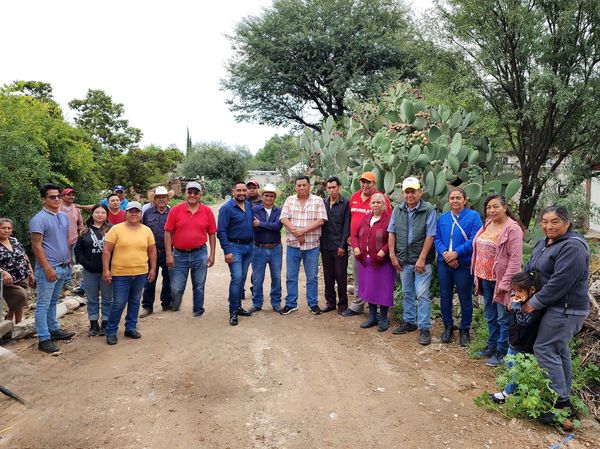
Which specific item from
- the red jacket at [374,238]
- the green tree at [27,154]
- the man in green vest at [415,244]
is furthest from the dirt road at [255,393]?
the green tree at [27,154]

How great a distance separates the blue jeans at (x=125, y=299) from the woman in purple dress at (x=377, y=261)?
2.48m

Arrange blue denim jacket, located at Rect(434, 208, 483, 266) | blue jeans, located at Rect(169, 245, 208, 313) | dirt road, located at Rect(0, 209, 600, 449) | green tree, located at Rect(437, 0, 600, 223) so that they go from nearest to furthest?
1. dirt road, located at Rect(0, 209, 600, 449)
2. blue denim jacket, located at Rect(434, 208, 483, 266)
3. blue jeans, located at Rect(169, 245, 208, 313)
4. green tree, located at Rect(437, 0, 600, 223)

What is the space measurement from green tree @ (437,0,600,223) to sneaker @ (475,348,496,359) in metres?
4.34

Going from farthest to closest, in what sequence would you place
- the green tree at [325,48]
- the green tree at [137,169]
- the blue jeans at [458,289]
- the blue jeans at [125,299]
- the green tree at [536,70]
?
the green tree at [325,48], the green tree at [137,169], the green tree at [536,70], the blue jeans at [125,299], the blue jeans at [458,289]

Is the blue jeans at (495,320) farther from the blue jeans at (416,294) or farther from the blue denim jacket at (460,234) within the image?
the blue jeans at (416,294)

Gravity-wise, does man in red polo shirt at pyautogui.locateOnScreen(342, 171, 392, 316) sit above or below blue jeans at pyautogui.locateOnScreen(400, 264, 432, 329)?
above

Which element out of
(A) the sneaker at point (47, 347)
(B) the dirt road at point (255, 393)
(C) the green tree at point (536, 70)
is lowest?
(B) the dirt road at point (255, 393)

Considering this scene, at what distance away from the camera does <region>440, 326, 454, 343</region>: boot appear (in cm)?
515

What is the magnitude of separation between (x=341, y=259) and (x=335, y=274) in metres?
0.22

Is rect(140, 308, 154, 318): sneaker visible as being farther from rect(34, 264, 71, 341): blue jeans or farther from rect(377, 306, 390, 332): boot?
rect(377, 306, 390, 332): boot

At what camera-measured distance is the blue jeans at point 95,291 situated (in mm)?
5350

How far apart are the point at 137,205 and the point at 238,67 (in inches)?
786

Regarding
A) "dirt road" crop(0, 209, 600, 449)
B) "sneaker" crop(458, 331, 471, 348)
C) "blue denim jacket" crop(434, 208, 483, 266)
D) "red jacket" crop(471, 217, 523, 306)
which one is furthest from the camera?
"sneaker" crop(458, 331, 471, 348)

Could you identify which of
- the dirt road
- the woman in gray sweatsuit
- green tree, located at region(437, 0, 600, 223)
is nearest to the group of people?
the woman in gray sweatsuit
